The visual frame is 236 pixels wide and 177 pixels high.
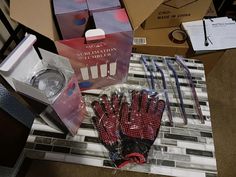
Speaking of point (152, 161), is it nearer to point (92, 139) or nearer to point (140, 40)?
point (92, 139)

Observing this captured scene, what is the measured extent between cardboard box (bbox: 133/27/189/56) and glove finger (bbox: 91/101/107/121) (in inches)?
17.0

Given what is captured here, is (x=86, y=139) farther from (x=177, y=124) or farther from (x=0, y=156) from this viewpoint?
(x=0, y=156)

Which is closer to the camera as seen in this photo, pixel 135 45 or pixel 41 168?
pixel 41 168

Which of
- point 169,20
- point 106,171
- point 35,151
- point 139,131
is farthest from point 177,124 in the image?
point 169,20

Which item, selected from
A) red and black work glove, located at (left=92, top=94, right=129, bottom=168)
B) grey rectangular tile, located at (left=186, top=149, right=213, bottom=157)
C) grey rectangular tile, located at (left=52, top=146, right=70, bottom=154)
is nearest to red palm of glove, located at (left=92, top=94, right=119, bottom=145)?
red and black work glove, located at (left=92, top=94, right=129, bottom=168)

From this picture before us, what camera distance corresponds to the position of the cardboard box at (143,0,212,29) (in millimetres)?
1007

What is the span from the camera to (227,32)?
1.09m

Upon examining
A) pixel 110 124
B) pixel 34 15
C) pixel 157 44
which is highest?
pixel 157 44

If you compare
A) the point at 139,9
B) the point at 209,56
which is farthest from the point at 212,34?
the point at 139,9

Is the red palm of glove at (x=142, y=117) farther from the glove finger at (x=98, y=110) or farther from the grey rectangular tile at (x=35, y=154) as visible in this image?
the grey rectangular tile at (x=35, y=154)

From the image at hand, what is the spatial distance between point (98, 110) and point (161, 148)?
8.4 inches

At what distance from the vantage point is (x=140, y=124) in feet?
2.28

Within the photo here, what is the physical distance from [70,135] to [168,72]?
15.0 inches

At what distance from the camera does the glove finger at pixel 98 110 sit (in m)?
0.71
